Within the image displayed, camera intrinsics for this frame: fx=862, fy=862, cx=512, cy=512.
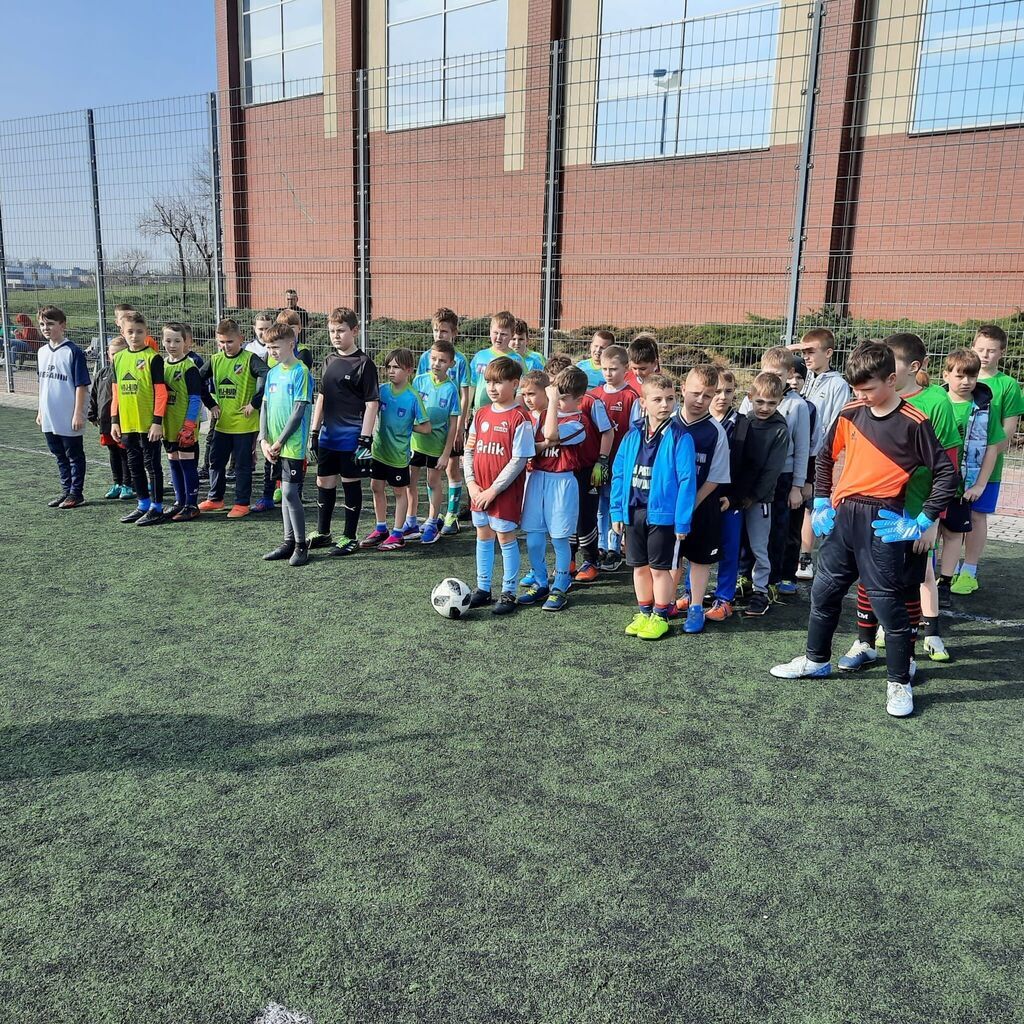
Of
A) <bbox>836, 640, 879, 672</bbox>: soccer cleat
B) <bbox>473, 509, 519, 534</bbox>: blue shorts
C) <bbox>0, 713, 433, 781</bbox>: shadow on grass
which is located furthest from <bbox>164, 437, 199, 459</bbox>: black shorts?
<bbox>836, 640, 879, 672</bbox>: soccer cleat

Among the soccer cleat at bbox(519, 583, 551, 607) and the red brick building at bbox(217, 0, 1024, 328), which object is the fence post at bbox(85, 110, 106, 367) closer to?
the red brick building at bbox(217, 0, 1024, 328)

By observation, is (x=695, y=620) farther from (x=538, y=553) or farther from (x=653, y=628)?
(x=538, y=553)

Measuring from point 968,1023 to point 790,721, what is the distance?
1675 mm

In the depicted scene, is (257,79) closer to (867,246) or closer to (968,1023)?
(867,246)

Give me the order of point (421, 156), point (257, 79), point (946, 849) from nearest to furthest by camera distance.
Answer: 1. point (946, 849)
2. point (421, 156)
3. point (257, 79)

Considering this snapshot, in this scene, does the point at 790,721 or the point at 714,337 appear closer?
the point at 790,721

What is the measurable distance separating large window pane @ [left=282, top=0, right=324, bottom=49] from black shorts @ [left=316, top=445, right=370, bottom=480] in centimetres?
1838

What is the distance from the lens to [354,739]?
3539 mm

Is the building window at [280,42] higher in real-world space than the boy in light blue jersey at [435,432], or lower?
higher

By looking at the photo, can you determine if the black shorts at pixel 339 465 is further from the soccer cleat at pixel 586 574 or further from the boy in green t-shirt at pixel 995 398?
the boy in green t-shirt at pixel 995 398

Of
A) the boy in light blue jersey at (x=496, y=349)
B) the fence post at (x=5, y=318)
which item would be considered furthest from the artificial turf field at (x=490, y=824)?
the fence post at (x=5, y=318)

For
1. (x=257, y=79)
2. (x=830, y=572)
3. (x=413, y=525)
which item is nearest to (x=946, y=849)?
(x=830, y=572)

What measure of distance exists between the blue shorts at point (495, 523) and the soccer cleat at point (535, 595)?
40 cm

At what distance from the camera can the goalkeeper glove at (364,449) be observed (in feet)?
19.9
